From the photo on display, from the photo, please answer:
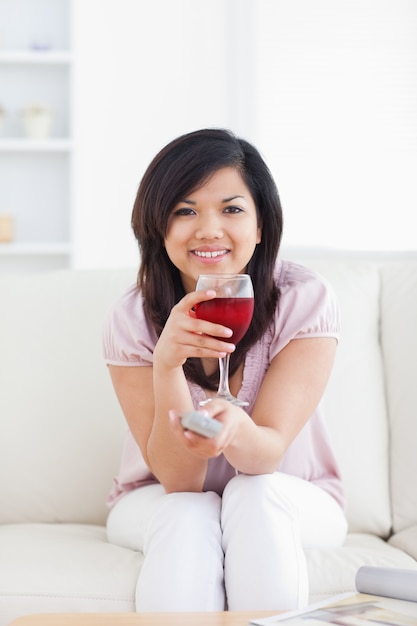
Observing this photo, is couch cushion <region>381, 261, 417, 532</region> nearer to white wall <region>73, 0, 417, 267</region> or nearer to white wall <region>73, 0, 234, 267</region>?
white wall <region>73, 0, 417, 267</region>

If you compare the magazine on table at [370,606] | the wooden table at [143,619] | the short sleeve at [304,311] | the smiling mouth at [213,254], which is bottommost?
the wooden table at [143,619]

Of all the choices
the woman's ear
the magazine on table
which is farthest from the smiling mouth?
the magazine on table

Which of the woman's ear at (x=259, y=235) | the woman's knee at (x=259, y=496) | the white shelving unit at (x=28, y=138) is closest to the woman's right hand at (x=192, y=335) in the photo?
the woman's knee at (x=259, y=496)

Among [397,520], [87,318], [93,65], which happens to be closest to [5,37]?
[93,65]

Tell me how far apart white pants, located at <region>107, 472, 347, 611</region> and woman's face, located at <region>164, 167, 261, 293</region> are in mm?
439

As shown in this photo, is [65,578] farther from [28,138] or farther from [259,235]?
[28,138]

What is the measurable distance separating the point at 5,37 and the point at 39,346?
3.12m

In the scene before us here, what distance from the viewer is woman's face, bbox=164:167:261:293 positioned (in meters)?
1.67

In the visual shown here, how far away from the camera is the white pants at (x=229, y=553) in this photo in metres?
→ 1.32

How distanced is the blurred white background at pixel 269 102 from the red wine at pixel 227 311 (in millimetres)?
2936

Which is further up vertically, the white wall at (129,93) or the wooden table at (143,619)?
the white wall at (129,93)

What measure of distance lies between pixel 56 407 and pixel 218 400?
2.77 ft

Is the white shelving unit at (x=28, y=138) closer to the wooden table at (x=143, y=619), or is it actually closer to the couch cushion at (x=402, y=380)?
the couch cushion at (x=402, y=380)

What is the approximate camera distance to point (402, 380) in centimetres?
209
